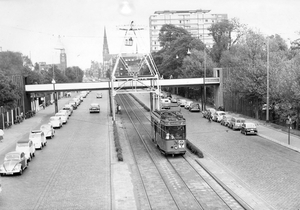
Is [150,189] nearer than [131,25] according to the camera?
Yes

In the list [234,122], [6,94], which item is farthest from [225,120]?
[6,94]

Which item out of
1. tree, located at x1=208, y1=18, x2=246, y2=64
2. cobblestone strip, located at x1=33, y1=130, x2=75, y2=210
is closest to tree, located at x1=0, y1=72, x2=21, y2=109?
cobblestone strip, located at x1=33, y1=130, x2=75, y2=210

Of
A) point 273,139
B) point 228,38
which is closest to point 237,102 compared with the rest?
point 273,139

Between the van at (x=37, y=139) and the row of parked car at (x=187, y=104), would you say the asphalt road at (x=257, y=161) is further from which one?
the row of parked car at (x=187, y=104)

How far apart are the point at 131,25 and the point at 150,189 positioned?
36.4 m

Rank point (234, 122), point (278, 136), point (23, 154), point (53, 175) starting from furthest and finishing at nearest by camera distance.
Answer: point (234, 122) < point (278, 136) < point (23, 154) < point (53, 175)

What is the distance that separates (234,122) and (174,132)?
54.9 ft

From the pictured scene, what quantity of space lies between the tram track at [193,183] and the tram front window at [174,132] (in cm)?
172

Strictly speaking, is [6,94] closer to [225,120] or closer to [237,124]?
[225,120]

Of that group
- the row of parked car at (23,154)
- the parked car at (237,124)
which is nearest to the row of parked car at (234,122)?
the parked car at (237,124)

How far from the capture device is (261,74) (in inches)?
1987

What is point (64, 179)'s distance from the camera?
80.6ft

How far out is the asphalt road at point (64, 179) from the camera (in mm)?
19969

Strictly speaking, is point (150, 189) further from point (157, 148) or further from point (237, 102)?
point (237, 102)
